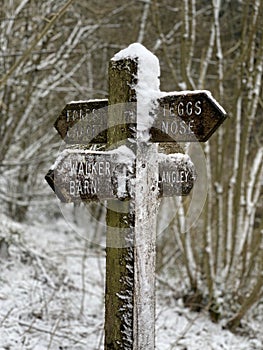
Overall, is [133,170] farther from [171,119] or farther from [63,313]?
[63,313]

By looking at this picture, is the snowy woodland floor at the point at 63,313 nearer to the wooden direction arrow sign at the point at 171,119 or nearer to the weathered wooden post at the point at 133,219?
the weathered wooden post at the point at 133,219

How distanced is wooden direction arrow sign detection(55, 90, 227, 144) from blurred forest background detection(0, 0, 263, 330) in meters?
1.44

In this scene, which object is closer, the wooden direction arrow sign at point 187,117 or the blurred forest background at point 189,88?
the wooden direction arrow sign at point 187,117

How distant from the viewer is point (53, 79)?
20.8ft

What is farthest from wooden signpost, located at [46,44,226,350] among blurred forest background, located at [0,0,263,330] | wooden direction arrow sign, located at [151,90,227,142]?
blurred forest background, located at [0,0,263,330]

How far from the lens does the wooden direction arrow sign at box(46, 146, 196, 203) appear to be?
191 cm

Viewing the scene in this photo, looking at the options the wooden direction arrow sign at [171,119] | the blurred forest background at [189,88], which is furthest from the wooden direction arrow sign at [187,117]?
the blurred forest background at [189,88]

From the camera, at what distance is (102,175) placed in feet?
6.71

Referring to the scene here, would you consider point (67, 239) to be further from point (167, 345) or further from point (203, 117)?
point (203, 117)

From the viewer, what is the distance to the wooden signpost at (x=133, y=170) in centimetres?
200

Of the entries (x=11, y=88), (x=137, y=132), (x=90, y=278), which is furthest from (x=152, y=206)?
(x=11, y=88)

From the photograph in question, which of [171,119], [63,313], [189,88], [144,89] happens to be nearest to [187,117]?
[171,119]

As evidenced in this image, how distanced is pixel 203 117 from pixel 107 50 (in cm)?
582

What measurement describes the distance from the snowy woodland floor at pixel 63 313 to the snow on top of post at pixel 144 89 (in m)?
1.95
